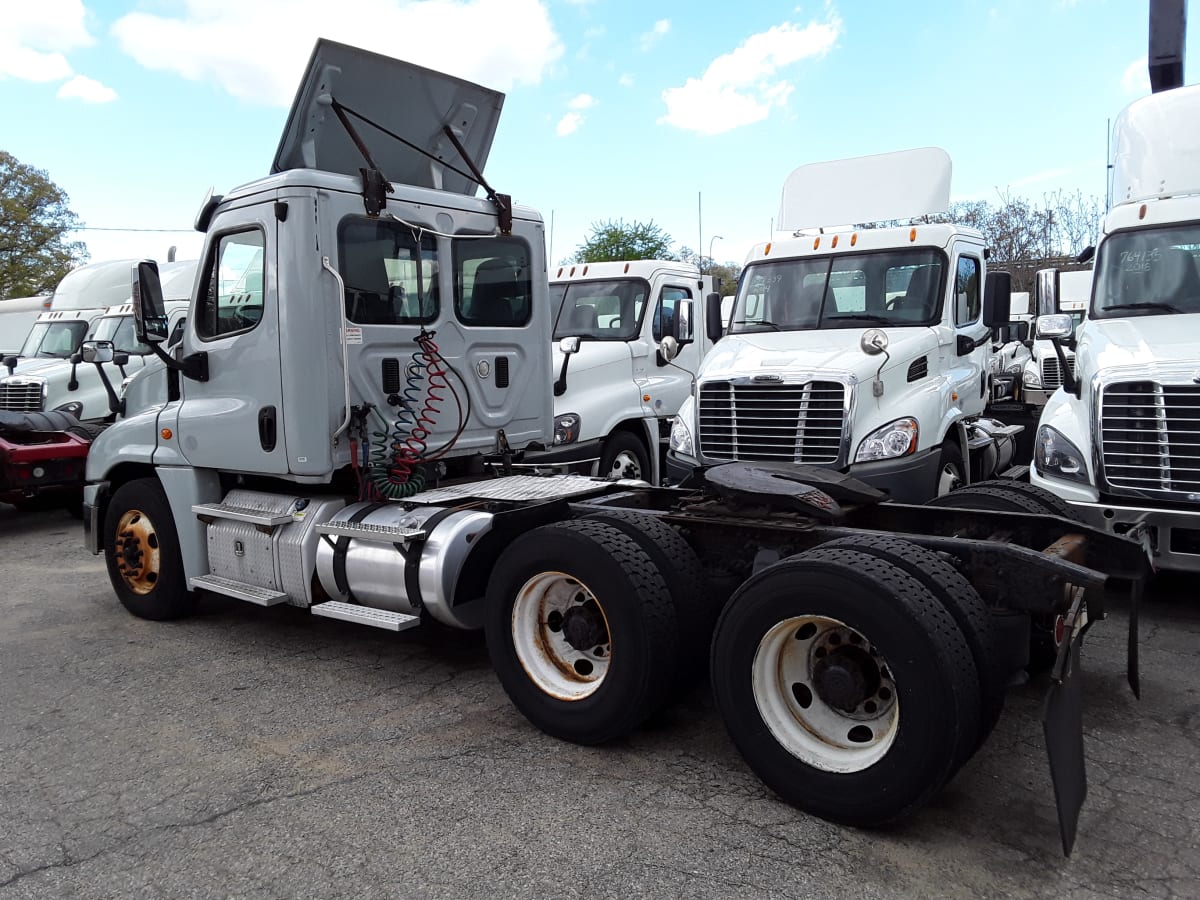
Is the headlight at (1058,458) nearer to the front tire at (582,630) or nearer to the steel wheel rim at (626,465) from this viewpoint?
the front tire at (582,630)

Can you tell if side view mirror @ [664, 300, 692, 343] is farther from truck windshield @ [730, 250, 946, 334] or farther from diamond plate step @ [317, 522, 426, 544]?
diamond plate step @ [317, 522, 426, 544]

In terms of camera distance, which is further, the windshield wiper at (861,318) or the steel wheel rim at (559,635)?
the windshield wiper at (861,318)

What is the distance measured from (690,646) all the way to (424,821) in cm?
130

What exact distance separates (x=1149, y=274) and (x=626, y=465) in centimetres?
488

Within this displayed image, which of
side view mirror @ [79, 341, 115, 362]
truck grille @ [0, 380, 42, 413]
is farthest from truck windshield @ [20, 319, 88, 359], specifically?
side view mirror @ [79, 341, 115, 362]

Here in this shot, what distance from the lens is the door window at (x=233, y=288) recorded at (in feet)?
17.9

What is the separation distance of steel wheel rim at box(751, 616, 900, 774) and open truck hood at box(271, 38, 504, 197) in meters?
3.94

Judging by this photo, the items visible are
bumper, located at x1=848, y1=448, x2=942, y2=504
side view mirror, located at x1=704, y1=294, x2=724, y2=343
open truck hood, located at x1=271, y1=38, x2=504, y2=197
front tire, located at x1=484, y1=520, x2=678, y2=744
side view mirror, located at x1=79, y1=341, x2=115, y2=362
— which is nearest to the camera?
front tire, located at x1=484, y1=520, x2=678, y2=744

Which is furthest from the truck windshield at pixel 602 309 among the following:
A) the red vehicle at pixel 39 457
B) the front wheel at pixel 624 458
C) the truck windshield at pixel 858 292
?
the red vehicle at pixel 39 457

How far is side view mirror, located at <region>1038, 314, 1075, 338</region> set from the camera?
679cm

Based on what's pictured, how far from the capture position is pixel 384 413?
5.59 meters

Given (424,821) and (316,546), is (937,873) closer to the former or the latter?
(424,821)

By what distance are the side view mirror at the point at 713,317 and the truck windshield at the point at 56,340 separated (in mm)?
9459

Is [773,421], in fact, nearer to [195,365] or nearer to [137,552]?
[195,365]
